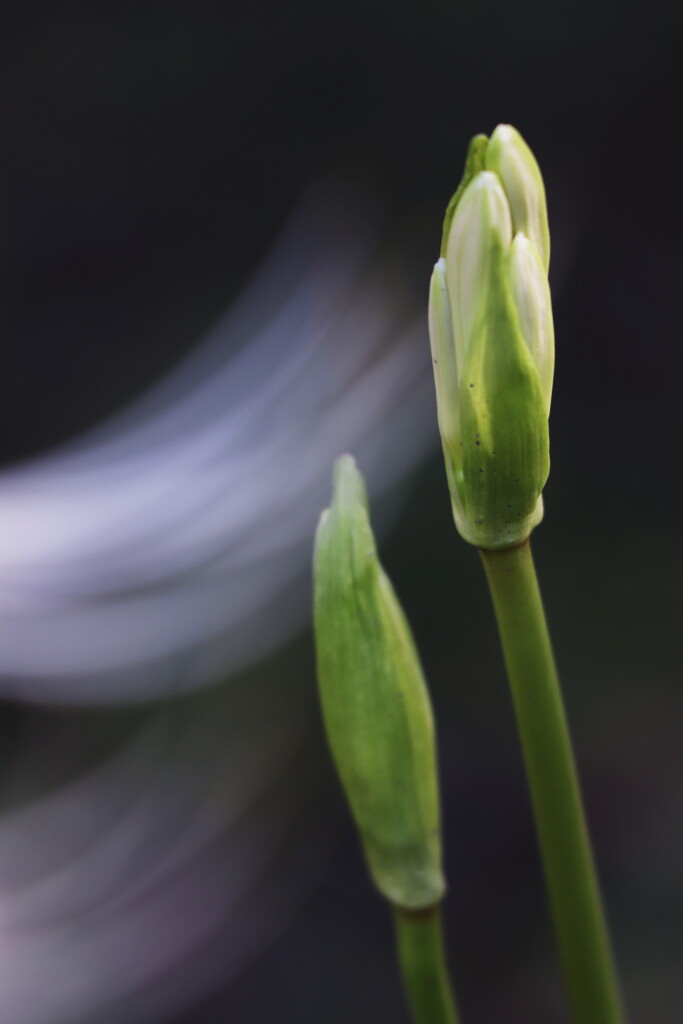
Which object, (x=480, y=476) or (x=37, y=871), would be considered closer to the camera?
(x=480, y=476)

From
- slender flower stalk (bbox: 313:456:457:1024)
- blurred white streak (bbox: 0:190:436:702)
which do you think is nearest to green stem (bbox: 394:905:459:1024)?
slender flower stalk (bbox: 313:456:457:1024)

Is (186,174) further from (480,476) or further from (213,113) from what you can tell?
(480,476)

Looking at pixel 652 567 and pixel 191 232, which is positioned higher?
pixel 191 232

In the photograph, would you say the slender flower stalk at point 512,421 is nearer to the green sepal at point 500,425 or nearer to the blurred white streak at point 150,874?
the green sepal at point 500,425

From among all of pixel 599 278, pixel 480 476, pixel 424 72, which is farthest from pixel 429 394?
pixel 480 476

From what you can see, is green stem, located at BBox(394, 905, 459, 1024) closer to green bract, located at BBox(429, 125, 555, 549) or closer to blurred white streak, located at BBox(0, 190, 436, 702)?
green bract, located at BBox(429, 125, 555, 549)

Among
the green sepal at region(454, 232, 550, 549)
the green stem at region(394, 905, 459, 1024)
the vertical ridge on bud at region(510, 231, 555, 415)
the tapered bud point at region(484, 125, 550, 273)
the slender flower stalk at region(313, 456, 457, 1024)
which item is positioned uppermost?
the tapered bud point at region(484, 125, 550, 273)

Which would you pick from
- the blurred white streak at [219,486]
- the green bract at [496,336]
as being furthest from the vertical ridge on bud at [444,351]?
the blurred white streak at [219,486]

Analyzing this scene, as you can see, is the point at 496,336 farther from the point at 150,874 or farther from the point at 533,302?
the point at 150,874
